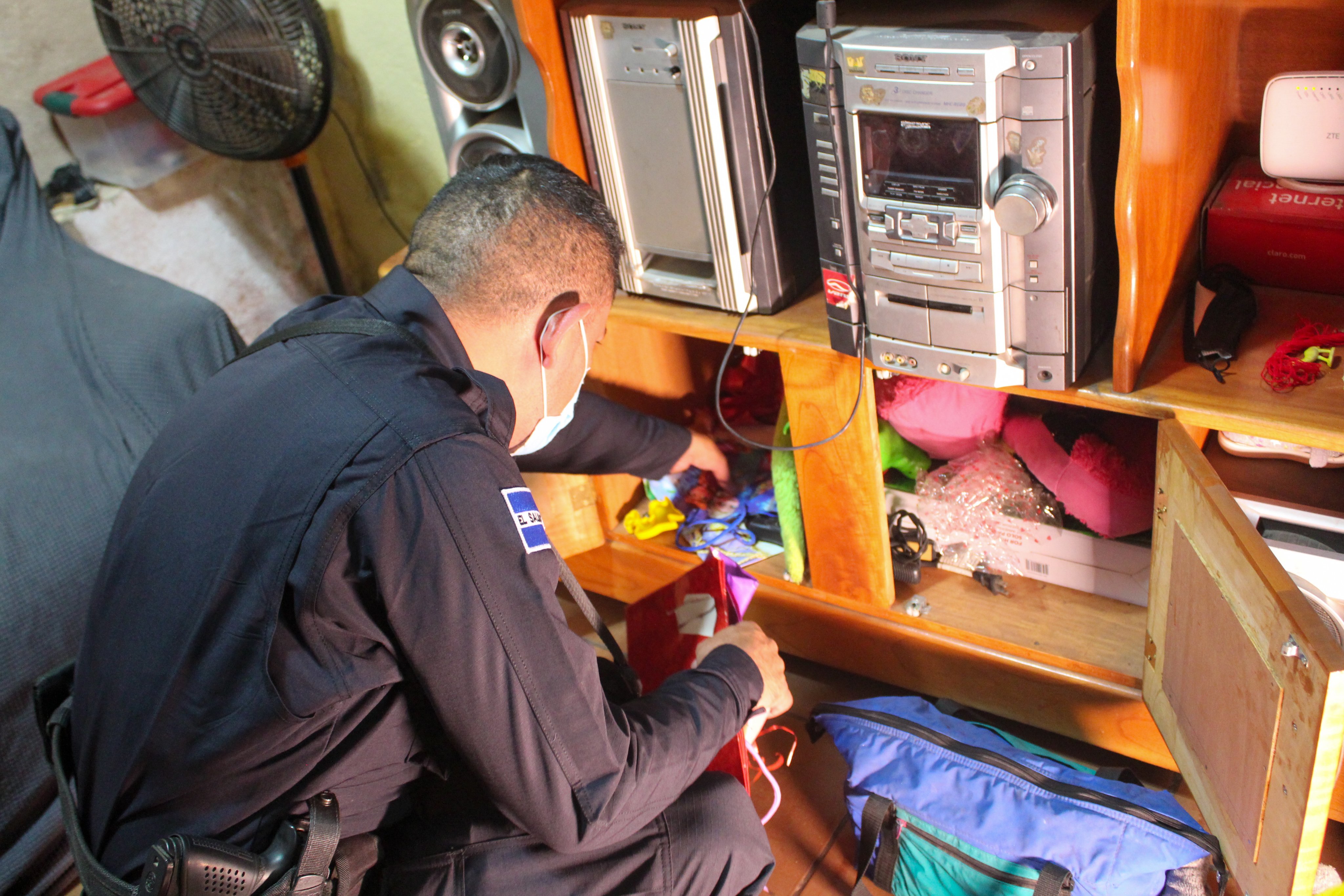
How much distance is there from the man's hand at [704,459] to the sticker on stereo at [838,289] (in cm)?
44

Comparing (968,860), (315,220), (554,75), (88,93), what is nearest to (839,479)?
(968,860)

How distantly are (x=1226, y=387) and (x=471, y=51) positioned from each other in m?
1.12

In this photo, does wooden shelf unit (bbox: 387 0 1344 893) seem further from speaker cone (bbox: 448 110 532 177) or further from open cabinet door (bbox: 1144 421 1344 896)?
speaker cone (bbox: 448 110 532 177)

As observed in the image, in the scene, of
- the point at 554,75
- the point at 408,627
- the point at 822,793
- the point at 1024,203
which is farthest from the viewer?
the point at 822,793

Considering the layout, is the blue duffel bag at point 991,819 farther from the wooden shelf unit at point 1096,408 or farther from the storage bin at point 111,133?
the storage bin at point 111,133

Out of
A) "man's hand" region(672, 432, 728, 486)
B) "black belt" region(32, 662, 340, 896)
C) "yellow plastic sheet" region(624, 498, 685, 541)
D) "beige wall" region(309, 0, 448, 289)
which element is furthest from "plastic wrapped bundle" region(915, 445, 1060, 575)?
"beige wall" region(309, 0, 448, 289)

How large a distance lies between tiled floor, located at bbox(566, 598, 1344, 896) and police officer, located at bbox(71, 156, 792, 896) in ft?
0.67

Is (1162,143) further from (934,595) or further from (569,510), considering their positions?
(569,510)

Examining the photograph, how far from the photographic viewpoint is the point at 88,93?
2.03m

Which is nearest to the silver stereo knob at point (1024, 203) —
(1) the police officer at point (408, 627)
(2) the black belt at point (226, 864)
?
(1) the police officer at point (408, 627)

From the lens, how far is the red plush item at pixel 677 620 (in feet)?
4.47

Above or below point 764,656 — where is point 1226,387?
above

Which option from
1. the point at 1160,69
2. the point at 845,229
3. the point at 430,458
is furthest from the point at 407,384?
the point at 1160,69

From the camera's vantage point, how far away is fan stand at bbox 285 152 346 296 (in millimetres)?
2152
